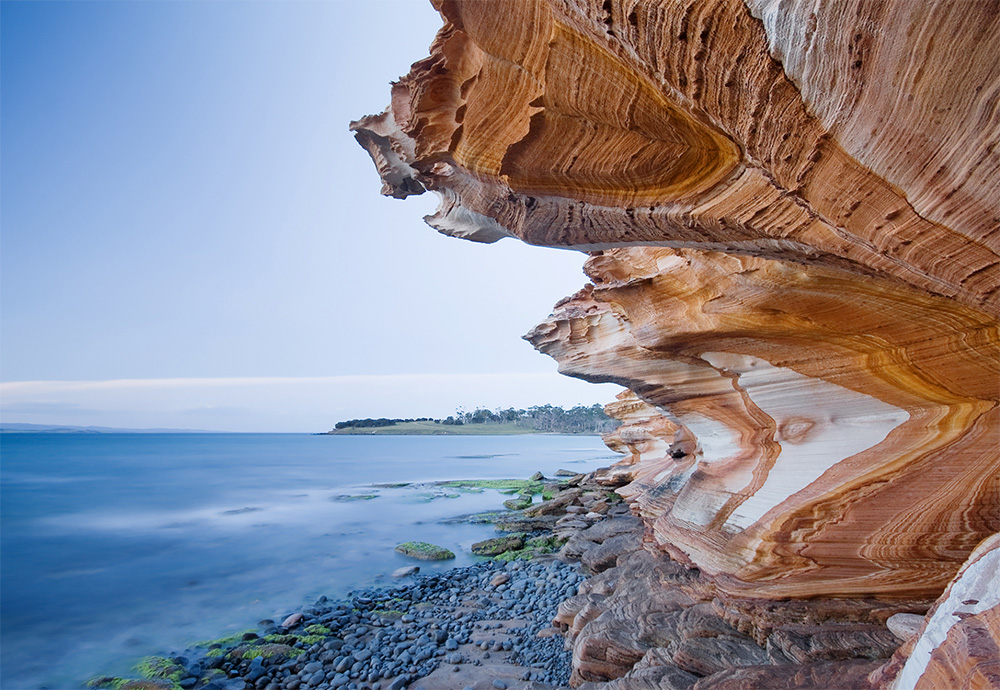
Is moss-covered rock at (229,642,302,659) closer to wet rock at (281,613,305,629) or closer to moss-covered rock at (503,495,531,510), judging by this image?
wet rock at (281,613,305,629)

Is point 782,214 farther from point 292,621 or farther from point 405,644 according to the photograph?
point 292,621

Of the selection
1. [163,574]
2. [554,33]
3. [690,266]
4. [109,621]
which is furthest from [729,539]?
[163,574]

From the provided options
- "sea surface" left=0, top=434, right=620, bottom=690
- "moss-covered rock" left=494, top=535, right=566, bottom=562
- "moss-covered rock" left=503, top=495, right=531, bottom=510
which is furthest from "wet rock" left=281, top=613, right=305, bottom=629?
"moss-covered rock" left=503, top=495, right=531, bottom=510

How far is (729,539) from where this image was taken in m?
5.71

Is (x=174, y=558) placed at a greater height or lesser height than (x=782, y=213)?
lesser

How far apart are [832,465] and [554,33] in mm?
A: 4577

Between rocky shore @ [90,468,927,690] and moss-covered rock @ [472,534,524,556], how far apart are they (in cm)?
110

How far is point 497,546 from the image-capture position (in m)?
13.8

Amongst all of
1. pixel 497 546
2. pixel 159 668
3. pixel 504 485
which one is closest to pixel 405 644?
pixel 159 668

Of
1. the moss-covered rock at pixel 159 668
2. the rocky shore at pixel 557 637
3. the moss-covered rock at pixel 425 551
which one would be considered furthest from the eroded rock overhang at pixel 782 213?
the moss-covered rock at pixel 425 551

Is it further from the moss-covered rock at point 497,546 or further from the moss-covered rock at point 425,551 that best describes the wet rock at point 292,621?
the moss-covered rock at point 497,546

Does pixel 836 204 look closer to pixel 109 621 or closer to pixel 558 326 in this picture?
pixel 558 326

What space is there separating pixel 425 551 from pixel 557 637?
24.0ft

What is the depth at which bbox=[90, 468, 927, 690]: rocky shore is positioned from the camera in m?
4.23
